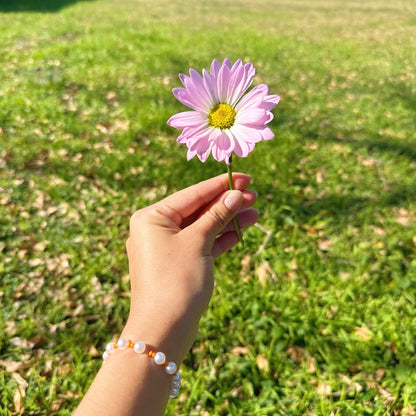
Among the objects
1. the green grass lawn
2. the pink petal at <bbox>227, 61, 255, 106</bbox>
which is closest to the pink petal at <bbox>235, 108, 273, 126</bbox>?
the pink petal at <bbox>227, 61, 255, 106</bbox>

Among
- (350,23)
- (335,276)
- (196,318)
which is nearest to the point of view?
(196,318)

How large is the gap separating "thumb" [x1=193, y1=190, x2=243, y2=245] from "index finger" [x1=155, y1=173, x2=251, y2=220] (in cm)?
22

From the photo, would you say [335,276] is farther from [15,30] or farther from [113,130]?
[15,30]

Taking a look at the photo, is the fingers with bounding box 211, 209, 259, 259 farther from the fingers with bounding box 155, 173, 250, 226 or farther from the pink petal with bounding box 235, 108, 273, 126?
the pink petal with bounding box 235, 108, 273, 126

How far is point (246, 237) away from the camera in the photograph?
319cm

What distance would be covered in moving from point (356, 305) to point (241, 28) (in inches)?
428

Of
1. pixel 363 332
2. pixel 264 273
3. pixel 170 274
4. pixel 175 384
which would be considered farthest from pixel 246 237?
pixel 175 384

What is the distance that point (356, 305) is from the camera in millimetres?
2523

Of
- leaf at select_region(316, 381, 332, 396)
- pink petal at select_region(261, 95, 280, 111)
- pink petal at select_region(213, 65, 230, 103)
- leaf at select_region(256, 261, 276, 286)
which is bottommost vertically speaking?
leaf at select_region(316, 381, 332, 396)

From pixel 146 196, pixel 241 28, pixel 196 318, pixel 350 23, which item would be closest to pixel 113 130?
pixel 146 196

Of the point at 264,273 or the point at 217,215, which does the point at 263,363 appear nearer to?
the point at 264,273

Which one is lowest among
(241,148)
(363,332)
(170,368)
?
(363,332)

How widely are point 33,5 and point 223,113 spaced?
17.9 metres

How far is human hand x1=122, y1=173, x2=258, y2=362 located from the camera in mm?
1382
